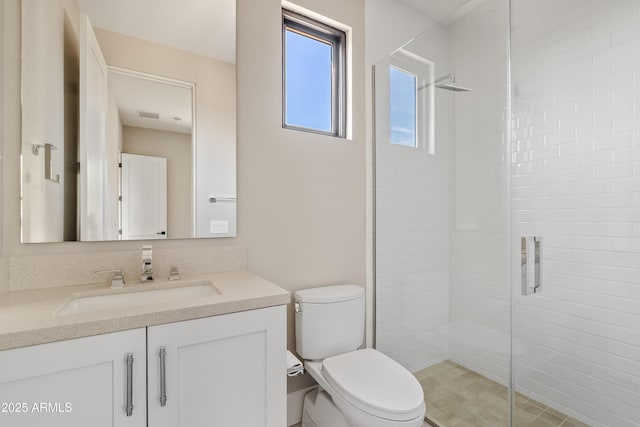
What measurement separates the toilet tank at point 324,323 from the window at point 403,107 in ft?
3.36

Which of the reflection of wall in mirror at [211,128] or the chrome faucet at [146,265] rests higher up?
the reflection of wall in mirror at [211,128]

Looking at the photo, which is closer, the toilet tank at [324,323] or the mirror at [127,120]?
the mirror at [127,120]

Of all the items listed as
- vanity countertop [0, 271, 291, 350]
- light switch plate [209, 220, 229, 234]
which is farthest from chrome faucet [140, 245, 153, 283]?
light switch plate [209, 220, 229, 234]

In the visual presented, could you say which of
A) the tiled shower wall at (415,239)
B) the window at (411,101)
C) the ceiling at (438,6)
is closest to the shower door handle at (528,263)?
the tiled shower wall at (415,239)

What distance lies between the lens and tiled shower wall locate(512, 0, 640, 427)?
59.6 inches

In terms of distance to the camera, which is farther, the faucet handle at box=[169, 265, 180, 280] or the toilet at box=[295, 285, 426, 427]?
the faucet handle at box=[169, 265, 180, 280]

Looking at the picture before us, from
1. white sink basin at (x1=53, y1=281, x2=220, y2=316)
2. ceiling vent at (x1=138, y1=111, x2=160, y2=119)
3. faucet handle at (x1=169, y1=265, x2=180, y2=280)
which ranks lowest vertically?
white sink basin at (x1=53, y1=281, x2=220, y2=316)

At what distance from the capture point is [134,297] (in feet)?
3.88

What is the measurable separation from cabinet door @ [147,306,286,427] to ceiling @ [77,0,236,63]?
1233mm

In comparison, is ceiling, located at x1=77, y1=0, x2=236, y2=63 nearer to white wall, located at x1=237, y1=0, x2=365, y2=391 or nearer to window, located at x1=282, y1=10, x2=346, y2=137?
white wall, located at x1=237, y1=0, x2=365, y2=391

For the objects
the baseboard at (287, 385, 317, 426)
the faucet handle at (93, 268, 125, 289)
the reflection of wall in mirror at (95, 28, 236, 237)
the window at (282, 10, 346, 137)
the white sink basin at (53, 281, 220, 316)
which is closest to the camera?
the white sink basin at (53, 281, 220, 316)

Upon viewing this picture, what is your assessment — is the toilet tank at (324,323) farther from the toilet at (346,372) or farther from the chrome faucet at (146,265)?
the chrome faucet at (146,265)

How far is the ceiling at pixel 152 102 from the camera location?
1.32 m

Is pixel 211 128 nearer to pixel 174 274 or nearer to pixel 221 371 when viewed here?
pixel 174 274
